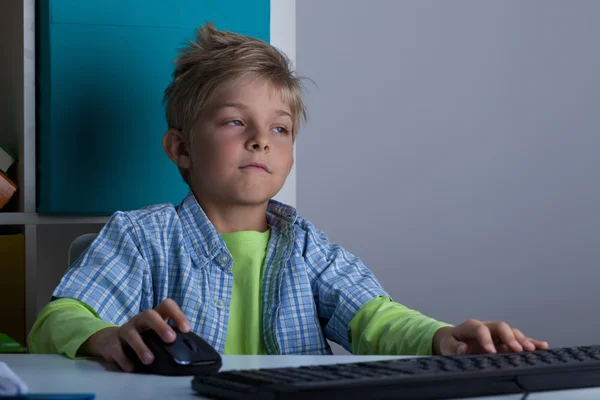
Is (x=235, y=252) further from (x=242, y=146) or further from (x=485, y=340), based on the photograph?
(x=485, y=340)

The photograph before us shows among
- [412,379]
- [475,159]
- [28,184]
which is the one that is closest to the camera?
[412,379]

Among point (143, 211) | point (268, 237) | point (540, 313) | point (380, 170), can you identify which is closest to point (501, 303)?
point (540, 313)

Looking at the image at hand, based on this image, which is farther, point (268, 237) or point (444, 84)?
point (444, 84)

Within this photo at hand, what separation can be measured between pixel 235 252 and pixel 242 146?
0.55 feet

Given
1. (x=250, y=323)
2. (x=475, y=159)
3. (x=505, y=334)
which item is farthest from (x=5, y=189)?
(x=475, y=159)

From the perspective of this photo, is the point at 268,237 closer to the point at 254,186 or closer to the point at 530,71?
the point at 254,186

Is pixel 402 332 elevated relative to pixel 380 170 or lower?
lower

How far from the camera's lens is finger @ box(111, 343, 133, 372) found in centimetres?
76

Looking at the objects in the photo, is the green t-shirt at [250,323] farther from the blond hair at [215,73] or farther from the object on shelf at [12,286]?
the object on shelf at [12,286]

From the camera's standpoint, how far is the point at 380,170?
7.86ft

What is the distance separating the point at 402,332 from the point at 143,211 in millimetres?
440

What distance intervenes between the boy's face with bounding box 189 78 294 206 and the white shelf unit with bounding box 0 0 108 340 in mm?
319

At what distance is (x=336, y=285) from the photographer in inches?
50.1

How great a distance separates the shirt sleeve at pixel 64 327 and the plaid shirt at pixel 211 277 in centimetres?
8
